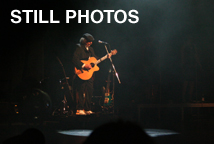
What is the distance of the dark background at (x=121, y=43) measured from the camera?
5711 millimetres

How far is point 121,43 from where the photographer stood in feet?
20.0

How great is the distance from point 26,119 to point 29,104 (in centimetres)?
31

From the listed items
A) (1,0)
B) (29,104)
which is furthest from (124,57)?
(1,0)

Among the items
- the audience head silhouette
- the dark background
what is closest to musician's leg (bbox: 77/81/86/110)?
the dark background

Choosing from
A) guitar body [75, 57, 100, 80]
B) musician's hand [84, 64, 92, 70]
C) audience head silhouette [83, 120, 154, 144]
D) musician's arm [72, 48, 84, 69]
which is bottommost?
audience head silhouette [83, 120, 154, 144]

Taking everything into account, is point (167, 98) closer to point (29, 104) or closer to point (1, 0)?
point (29, 104)

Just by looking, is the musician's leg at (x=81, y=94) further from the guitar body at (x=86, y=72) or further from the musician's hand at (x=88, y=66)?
the musician's hand at (x=88, y=66)

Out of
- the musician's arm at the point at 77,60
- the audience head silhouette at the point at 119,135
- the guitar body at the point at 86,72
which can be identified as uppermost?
the musician's arm at the point at 77,60

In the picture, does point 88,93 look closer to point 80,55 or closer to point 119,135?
point 80,55

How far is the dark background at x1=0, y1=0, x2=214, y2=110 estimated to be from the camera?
571cm

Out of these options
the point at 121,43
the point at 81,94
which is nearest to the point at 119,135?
the point at 81,94

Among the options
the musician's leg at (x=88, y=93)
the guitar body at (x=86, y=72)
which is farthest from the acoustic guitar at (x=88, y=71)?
the musician's leg at (x=88, y=93)

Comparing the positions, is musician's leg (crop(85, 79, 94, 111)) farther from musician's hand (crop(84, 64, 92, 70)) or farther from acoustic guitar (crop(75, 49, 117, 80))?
musician's hand (crop(84, 64, 92, 70))

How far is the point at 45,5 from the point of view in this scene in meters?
5.82
